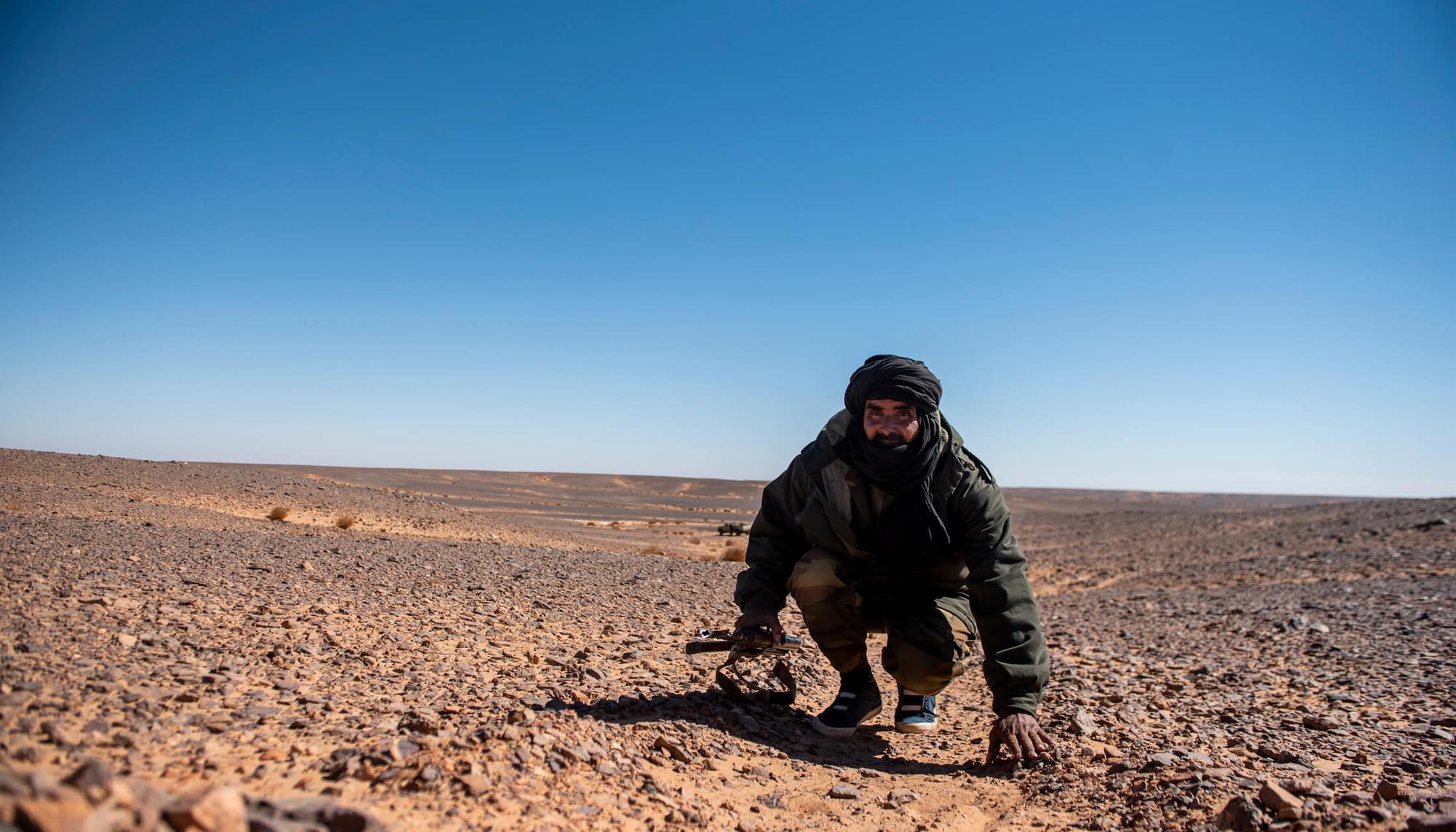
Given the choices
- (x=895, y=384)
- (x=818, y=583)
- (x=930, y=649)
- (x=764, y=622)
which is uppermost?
(x=895, y=384)

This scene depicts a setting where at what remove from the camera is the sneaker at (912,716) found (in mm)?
4152

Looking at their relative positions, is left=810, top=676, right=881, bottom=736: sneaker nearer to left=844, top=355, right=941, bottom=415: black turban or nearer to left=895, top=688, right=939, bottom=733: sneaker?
left=895, top=688, right=939, bottom=733: sneaker

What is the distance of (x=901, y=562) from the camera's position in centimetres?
382

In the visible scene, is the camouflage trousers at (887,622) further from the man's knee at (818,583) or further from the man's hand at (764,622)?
the man's hand at (764,622)

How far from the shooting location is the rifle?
3.80 meters

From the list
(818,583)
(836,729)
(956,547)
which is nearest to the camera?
(956,547)

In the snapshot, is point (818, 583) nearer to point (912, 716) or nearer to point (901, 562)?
point (901, 562)

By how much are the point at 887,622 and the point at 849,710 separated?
463 millimetres

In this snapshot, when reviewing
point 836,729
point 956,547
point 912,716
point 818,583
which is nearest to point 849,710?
point 836,729

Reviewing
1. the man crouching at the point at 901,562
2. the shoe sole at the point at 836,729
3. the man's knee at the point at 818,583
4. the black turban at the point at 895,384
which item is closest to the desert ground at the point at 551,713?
the shoe sole at the point at 836,729

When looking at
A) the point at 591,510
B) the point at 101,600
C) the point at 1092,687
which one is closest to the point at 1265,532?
the point at 1092,687

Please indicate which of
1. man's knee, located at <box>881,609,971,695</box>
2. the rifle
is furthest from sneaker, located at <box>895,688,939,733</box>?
the rifle

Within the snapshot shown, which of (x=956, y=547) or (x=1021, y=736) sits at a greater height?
(x=956, y=547)

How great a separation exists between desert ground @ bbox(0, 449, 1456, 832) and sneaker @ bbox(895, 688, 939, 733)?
0.09 metres
